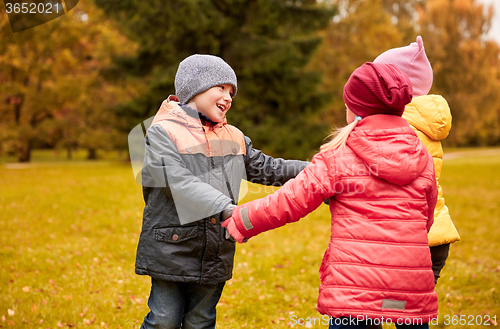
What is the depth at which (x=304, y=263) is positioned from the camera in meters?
5.84

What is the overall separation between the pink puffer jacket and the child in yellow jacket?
0.60 meters

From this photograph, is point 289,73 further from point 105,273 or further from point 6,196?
point 105,273

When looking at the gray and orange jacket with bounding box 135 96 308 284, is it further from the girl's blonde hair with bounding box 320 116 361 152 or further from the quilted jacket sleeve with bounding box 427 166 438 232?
the quilted jacket sleeve with bounding box 427 166 438 232

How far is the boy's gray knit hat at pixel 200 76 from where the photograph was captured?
2408mm

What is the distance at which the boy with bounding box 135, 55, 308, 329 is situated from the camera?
229 cm

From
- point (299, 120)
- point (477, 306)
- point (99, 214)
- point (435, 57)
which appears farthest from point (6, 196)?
point (435, 57)

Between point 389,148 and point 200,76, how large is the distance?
1109 mm

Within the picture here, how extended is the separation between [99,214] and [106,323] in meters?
4.79

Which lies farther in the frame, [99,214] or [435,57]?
[435,57]

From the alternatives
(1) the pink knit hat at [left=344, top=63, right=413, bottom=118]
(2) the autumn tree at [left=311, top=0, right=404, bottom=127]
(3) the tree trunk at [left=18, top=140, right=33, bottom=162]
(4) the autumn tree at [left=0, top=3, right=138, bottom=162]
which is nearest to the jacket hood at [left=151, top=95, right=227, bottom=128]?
(1) the pink knit hat at [left=344, top=63, right=413, bottom=118]

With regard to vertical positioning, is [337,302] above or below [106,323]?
above

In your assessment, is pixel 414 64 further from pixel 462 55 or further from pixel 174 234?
pixel 462 55

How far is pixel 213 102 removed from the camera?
2.44 m

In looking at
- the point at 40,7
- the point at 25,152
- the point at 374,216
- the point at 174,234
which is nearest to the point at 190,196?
the point at 174,234
